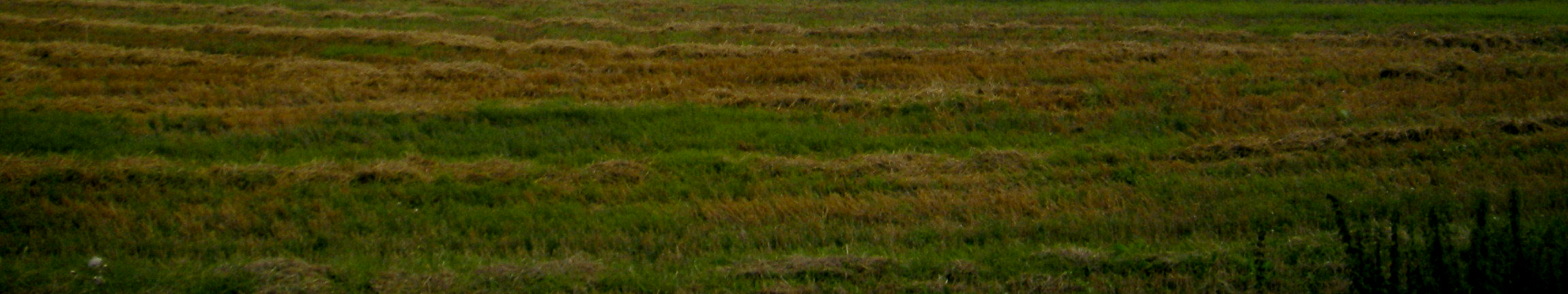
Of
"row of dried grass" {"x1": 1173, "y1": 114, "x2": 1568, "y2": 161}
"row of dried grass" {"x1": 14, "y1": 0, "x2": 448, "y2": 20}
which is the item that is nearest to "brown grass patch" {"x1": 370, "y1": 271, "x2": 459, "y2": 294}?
"row of dried grass" {"x1": 1173, "y1": 114, "x2": 1568, "y2": 161}

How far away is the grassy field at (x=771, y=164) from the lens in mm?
6445

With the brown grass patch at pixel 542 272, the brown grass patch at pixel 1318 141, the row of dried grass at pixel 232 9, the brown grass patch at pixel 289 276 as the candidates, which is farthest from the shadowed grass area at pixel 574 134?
the row of dried grass at pixel 232 9

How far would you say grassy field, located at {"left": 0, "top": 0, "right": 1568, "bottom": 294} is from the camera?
254 inches

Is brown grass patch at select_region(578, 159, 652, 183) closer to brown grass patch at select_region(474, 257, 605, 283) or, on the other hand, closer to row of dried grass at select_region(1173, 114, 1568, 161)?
brown grass patch at select_region(474, 257, 605, 283)

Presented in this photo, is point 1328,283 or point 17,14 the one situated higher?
point 1328,283

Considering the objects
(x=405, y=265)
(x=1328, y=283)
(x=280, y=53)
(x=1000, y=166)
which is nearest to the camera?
(x=1328, y=283)

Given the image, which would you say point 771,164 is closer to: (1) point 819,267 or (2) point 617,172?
(2) point 617,172

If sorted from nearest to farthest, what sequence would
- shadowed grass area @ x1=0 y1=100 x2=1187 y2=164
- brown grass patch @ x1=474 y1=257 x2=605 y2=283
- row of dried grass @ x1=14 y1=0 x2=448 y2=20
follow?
1. brown grass patch @ x1=474 y1=257 x2=605 y2=283
2. shadowed grass area @ x1=0 y1=100 x2=1187 y2=164
3. row of dried grass @ x1=14 y1=0 x2=448 y2=20

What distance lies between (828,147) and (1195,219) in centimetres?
367

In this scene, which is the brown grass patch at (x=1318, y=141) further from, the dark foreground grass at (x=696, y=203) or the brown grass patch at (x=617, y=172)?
the brown grass patch at (x=617, y=172)

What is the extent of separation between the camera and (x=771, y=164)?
9.55 metres

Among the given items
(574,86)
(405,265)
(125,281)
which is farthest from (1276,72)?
(125,281)

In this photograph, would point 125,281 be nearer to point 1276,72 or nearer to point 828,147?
point 828,147

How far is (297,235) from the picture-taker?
294 inches
